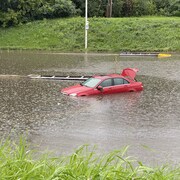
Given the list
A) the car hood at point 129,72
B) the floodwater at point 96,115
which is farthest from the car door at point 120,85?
the car hood at point 129,72

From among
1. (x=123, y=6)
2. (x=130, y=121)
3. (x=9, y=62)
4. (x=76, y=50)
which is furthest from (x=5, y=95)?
(x=123, y=6)

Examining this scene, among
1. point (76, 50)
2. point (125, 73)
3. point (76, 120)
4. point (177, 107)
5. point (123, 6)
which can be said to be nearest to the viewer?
point (76, 120)

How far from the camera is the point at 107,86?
22.2m

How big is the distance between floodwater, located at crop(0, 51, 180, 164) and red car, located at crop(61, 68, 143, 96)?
0.45 m

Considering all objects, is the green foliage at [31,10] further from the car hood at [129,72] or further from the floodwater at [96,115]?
the car hood at [129,72]

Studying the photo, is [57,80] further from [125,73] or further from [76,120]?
[76,120]

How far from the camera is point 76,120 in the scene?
54.1ft

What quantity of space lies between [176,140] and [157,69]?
18.4 meters

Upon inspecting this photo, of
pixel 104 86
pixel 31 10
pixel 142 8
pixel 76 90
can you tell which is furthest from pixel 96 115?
pixel 142 8

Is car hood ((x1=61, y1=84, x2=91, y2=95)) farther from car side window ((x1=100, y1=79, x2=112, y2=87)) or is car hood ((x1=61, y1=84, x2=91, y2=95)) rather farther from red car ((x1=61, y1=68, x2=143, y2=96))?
car side window ((x1=100, y1=79, x2=112, y2=87))

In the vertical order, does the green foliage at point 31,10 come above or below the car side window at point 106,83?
above

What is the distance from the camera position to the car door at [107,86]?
22.1 metres

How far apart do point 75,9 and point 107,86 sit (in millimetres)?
34625

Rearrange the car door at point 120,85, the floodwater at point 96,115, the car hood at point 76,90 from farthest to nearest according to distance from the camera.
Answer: the car door at point 120,85 < the car hood at point 76,90 < the floodwater at point 96,115
